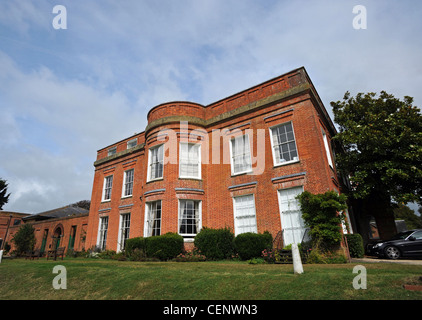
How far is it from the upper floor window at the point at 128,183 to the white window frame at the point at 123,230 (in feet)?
5.25

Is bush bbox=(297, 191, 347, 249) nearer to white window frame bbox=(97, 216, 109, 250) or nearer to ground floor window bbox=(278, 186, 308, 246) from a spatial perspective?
ground floor window bbox=(278, 186, 308, 246)

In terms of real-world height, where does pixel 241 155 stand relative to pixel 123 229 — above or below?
above

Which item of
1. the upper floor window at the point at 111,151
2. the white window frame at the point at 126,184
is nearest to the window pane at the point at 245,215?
the white window frame at the point at 126,184

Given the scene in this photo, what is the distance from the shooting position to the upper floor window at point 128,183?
60.2 ft

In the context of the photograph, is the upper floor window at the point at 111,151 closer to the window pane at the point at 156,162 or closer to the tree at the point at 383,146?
the window pane at the point at 156,162

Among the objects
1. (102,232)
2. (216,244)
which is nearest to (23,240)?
(102,232)

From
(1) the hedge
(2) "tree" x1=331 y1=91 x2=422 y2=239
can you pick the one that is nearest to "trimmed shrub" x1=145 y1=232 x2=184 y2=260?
(1) the hedge

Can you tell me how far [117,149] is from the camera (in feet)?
68.1

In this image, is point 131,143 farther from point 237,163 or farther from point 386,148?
point 386,148

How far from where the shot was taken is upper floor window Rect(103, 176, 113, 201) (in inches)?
784

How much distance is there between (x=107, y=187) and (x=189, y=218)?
9.93 metres

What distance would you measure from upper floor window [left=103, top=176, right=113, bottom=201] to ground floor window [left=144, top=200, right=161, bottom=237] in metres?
6.61

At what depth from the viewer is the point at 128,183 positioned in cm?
1869
